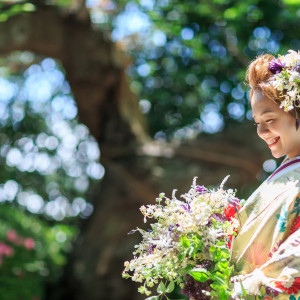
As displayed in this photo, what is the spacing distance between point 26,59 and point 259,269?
9046 mm

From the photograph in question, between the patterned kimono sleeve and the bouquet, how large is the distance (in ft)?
0.55

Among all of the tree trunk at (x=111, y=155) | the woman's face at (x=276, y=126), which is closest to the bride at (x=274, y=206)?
the woman's face at (x=276, y=126)

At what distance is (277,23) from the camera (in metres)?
7.07

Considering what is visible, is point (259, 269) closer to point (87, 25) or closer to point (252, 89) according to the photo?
point (252, 89)

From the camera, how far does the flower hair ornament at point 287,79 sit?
191 centimetres

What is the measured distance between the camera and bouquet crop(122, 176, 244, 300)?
186 centimetres

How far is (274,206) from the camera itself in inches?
73.7

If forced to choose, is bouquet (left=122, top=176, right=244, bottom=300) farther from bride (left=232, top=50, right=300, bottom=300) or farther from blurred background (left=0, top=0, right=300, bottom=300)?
blurred background (left=0, top=0, right=300, bottom=300)

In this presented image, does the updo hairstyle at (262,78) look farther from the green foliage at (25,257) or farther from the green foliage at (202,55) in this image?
the green foliage at (25,257)

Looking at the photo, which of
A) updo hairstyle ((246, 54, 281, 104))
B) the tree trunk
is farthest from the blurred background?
updo hairstyle ((246, 54, 281, 104))

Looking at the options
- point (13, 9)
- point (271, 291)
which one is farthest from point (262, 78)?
point (13, 9)

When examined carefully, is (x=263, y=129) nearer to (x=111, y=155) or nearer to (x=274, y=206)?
→ (x=274, y=206)

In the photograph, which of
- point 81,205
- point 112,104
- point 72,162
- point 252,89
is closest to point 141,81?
point 112,104

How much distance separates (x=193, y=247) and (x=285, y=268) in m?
0.34
